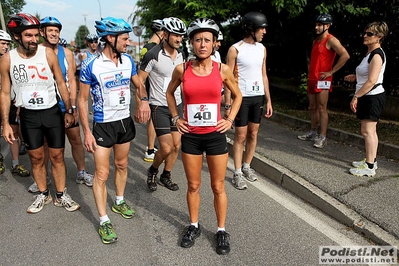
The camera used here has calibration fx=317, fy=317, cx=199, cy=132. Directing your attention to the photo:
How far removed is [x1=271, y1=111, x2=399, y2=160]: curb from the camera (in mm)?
4903

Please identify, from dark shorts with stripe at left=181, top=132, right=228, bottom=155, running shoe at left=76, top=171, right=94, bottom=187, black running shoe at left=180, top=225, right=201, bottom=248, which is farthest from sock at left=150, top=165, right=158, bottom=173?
dark shorts with stripe at left=181, top=132, right=228, bottom=155

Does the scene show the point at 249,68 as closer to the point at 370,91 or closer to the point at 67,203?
the point at 370,91

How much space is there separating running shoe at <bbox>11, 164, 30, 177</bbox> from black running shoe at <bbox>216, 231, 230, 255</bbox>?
3.31 m

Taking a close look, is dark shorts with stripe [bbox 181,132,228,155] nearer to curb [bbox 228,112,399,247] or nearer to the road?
the road

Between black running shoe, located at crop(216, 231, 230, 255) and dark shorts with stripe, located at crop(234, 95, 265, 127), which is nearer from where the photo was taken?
black running shoe, located at crop(216, 231, 230, 255)

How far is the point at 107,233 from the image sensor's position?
3.12m

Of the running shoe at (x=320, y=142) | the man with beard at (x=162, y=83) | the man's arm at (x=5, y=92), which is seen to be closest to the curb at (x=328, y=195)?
the running shoe at (x=320, y=142)

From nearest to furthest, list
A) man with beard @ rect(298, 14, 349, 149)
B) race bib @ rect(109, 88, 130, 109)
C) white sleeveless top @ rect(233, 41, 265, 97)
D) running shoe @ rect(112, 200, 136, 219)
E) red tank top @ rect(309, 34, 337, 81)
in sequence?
1. race bib @ rect(109, 88, 130, 109)
2. running shoe @ rect(112, 200, 136, 219)
3. white sleeveless top @ rect(233, 41, 265, 97)
4. man with beard @ rect(298, 14, 349, 149)
5. red tank top @ rect(309, 34, 337, 81)

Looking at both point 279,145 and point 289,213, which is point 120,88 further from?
point 279,145

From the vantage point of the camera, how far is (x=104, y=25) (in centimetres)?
295

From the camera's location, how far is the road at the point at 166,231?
9.41 feet

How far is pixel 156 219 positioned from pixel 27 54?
2.26 meters

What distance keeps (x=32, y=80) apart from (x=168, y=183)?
2073mm

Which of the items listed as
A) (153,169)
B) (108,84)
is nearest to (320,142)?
(153,169)
